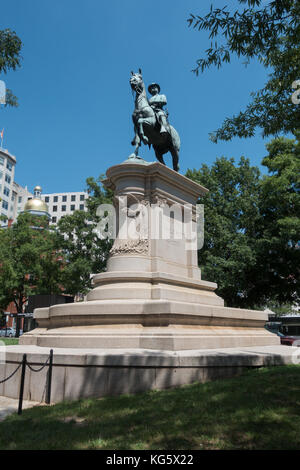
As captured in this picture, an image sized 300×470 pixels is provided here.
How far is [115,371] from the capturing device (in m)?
7.25

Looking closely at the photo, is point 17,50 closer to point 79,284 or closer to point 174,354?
point 174,354

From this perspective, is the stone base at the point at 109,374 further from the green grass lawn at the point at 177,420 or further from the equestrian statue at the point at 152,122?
the equestrian statue at the point at 152,122

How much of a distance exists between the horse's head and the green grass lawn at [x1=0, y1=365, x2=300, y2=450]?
1142 cm

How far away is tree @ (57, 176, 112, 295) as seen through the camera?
1244 inches

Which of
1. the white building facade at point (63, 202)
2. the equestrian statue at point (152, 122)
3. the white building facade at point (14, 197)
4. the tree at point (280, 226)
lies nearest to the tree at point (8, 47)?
the equestrian statue at point (152, 122)

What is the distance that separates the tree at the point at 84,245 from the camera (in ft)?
104

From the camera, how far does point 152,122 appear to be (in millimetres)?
14297

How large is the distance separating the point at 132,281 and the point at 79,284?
21513mm

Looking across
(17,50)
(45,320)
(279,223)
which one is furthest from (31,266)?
(17,50)

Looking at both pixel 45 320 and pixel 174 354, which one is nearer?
pixel 174 354

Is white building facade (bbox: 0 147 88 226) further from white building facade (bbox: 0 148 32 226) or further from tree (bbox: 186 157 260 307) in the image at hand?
tree (bbox: 186 157 260 307)

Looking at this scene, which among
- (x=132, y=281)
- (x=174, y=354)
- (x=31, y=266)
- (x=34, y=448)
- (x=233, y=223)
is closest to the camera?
(x=34, y=448)

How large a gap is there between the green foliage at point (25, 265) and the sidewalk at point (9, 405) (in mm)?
32998

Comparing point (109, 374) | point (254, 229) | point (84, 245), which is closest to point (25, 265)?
point (84, 245)
